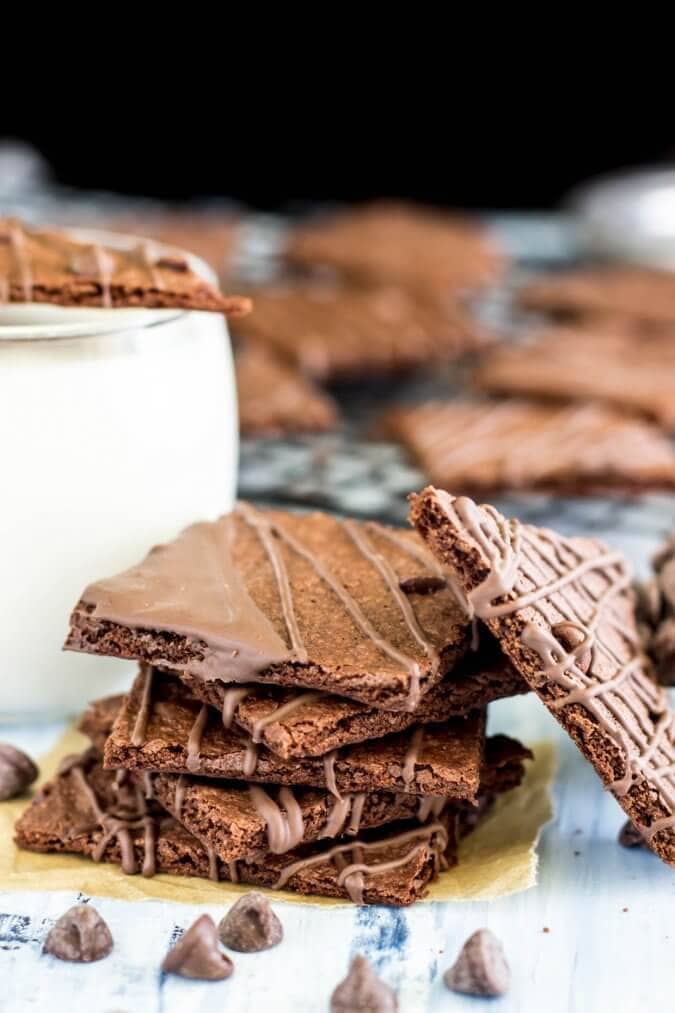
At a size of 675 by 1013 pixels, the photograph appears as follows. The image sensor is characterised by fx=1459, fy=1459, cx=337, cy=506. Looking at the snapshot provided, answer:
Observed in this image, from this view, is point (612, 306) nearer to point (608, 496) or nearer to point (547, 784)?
point (608, 496)

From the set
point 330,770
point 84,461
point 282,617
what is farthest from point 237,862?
point 84,461

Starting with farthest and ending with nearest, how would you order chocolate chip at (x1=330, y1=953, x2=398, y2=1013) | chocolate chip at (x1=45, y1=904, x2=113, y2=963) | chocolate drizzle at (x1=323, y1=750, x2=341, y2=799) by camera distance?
chocolate drizzle at (x1=323, y1=750, x2=341, y2=799), chocolate chip at (x1=45, y1=904, x2=113, y2=963), chocolate chip at (x1=330, y1=953, x2=398, y2=1013)

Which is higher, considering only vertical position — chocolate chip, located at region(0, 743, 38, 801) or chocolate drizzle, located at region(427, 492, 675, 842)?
chocolate drizzle, located at region(427, 492, 675, 842)

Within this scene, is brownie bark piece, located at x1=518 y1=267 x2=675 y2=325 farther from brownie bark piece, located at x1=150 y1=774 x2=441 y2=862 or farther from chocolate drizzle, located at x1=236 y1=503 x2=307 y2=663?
brownie bark piece, located at x1=150 y1=774 x2=441 y2=862

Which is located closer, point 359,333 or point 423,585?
point 423,585

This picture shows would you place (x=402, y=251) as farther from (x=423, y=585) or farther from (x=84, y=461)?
(x=423, y=585)

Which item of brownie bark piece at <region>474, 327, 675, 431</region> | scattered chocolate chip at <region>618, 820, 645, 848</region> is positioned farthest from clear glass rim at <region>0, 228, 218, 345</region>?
brownie bark piece at <region>474, 327, 675, 431</region>
